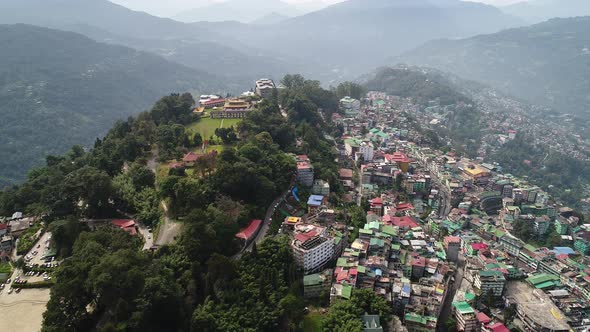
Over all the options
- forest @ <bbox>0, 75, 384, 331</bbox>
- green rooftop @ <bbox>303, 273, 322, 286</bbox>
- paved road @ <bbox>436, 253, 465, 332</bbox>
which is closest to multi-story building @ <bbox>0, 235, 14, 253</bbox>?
forest @ <bbox>0, 75, 384, 331</bbox>

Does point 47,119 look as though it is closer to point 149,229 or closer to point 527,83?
point 149,229

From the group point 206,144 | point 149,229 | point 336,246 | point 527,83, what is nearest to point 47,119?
point 206,144

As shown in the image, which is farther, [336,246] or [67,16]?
[67,16]

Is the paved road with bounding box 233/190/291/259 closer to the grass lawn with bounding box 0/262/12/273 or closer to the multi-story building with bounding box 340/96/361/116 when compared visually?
the grass lawn with bounding box 0/262/12/273

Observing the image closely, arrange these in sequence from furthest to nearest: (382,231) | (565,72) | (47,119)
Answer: (565,72)
(47,119)
(382,231)

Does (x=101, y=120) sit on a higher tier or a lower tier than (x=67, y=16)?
lower

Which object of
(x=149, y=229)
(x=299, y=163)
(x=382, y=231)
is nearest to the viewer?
(x=149, y=229)

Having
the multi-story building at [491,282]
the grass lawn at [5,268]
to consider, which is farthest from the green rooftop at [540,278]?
the grass lawn at [5,268]
